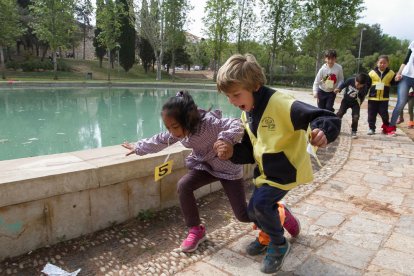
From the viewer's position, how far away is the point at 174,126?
92.9 inches

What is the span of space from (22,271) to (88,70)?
37959 millimetres

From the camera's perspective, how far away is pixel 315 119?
5.96ft

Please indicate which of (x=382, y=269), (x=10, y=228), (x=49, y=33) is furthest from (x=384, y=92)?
(x=49, y=33)

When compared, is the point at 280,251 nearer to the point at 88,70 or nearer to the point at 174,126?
the point at 174,126

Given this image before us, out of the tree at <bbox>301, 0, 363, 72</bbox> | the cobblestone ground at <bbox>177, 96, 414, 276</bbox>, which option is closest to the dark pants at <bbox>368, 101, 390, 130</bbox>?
the cobblestone ground at <bbox>177, 96, 414, 276</bbox>

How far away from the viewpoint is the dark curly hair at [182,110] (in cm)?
232

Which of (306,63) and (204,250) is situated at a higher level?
(306,63)

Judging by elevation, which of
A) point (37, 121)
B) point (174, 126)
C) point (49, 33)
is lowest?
point (37, 121)

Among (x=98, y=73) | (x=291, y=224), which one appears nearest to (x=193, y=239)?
(x=291, y=224)

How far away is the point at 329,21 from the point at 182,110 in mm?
27465

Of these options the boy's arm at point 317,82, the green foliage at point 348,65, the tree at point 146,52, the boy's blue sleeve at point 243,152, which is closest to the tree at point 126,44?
the tree at point 146,52

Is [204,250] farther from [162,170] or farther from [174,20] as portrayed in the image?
[174,20]

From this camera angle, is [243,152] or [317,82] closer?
[243,152]

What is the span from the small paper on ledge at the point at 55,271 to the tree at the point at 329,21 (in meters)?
26.8
